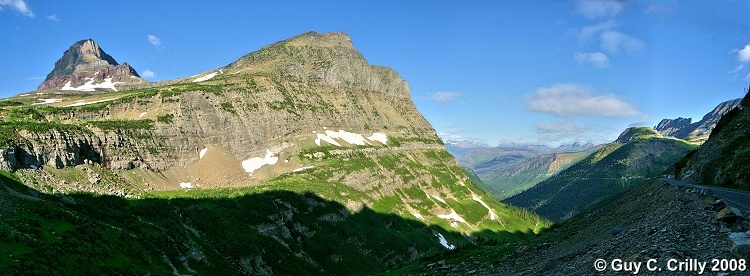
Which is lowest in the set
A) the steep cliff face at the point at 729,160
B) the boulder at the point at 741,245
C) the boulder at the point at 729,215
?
the boulder at the point at 741,245

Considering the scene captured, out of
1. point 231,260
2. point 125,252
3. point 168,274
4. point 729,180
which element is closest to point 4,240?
point 125,252

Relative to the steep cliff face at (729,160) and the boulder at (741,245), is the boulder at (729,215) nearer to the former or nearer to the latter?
the boulder at (741,245)

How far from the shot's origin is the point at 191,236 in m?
105

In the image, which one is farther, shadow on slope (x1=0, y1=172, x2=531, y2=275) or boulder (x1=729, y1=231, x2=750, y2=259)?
shadow on slope (x1=0, y1=172, x2=531, y2=275)

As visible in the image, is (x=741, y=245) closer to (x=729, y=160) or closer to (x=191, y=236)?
(x=729, y=160)

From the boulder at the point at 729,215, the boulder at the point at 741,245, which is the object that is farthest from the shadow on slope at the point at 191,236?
the boulder at the point at 741,245

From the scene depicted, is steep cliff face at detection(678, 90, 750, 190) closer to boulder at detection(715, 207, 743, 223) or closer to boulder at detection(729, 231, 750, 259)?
boulder at detection(715, 207, 743, 223)

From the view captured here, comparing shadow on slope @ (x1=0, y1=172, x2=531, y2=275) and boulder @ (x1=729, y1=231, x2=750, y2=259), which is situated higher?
boulder @ (x1=729, y1=231, x2=750, y2=259)

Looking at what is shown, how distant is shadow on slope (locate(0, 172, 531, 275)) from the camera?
63.7 meters

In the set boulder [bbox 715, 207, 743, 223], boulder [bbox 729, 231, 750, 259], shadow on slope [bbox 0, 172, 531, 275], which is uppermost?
boulder [bbox 715, 207, 743, 223]

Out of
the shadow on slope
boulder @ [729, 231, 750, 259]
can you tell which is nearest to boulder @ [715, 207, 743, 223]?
boulder @ [729, 231, 750, 259]

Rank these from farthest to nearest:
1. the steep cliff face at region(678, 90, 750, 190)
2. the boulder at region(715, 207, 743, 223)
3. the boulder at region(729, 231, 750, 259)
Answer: the steep cliff face at region(678, 90, 750, 190), the boulder at region(715, 207, 743, 223), the boulder at region(729, 231, 750, 259)

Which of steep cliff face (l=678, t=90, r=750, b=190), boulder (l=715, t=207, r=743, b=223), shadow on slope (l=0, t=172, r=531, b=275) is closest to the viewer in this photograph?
boulder (l=715, t=207, r=743, b=223)

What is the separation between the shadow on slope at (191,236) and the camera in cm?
6369
